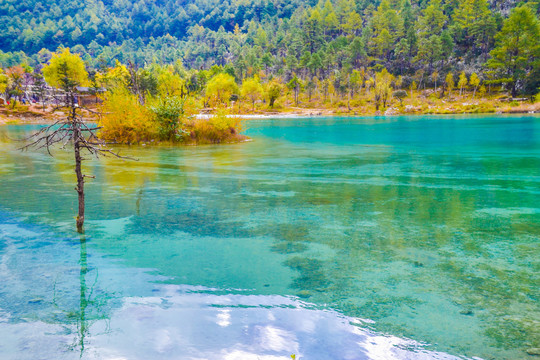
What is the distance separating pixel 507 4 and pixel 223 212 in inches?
7361

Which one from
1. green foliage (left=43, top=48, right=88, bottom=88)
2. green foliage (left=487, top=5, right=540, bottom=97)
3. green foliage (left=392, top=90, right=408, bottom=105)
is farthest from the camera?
green foliage (left=392, top=90, right=408, bottom=105)

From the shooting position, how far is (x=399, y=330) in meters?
6.23

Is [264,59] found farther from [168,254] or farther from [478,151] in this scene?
[168,254]

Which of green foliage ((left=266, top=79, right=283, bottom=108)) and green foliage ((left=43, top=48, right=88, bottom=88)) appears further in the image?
green foliage ((left=266, top=79, right=283, bottom=108))

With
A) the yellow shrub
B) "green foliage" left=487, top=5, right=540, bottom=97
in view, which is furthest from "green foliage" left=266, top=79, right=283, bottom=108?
the yellow shrub

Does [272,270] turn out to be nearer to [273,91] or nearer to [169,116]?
[169,116]

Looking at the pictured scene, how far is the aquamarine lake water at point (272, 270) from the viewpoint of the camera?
6.02 meters

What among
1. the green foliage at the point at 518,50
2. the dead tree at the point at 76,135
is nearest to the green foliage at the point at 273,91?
the green foliage at the point at 518,50

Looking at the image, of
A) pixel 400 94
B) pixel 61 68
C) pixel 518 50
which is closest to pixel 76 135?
pixel 61 68

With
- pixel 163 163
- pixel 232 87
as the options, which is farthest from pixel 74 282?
pixel 232 87

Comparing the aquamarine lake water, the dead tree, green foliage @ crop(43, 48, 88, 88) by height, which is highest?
green foliage @ crop(43, 48, 88, 88)

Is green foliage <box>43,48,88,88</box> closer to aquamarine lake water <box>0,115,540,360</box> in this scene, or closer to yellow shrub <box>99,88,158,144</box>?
yellow shrub <box>99,88,158,144</box>

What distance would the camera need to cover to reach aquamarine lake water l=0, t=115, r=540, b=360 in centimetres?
602

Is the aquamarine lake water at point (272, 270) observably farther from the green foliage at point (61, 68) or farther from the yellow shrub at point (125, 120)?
the green foliage at point (61, 68)
